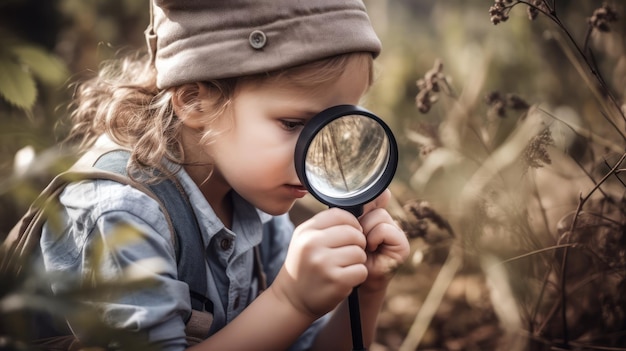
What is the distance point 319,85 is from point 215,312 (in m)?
0.71

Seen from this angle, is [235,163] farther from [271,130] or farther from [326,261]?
[326,261]

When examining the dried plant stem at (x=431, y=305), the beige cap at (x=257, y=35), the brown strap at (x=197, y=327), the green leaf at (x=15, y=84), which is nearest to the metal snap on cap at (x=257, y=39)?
the beige cap at (x=257, y=35)

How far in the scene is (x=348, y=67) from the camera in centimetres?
161

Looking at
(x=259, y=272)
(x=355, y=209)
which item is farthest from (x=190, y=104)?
(x=259, y=272)

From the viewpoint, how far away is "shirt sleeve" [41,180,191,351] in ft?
4.69

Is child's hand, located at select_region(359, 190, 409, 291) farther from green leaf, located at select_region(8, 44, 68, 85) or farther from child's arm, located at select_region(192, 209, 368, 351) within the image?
green leaf, located at select_region(8, 44, 68, 85)

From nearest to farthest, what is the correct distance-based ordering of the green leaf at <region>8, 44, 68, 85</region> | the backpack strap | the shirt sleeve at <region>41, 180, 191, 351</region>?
1. the green leaf at <region>8, 44, 68, 85</region>
2. the shirt sleeve at <region>41, 180, 191, 351</region>
3. the backpack strap

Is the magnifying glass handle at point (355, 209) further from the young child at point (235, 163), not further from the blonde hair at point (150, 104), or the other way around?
the blonde hair at point (150, 104)

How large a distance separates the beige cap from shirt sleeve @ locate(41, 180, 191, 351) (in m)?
0.36

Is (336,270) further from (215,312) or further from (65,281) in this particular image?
(65,281)

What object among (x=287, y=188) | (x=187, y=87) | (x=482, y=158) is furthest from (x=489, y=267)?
(x=187, y=87)

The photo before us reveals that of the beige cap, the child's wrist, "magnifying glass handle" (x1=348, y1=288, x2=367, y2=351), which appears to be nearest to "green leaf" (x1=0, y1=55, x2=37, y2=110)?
the beige cap

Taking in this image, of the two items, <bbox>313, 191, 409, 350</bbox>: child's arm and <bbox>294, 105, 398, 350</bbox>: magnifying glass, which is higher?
<bbox>294, 105, 398, 350</bbox>: magnifying glass

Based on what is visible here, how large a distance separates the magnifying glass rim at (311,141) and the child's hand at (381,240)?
116 millimetres
